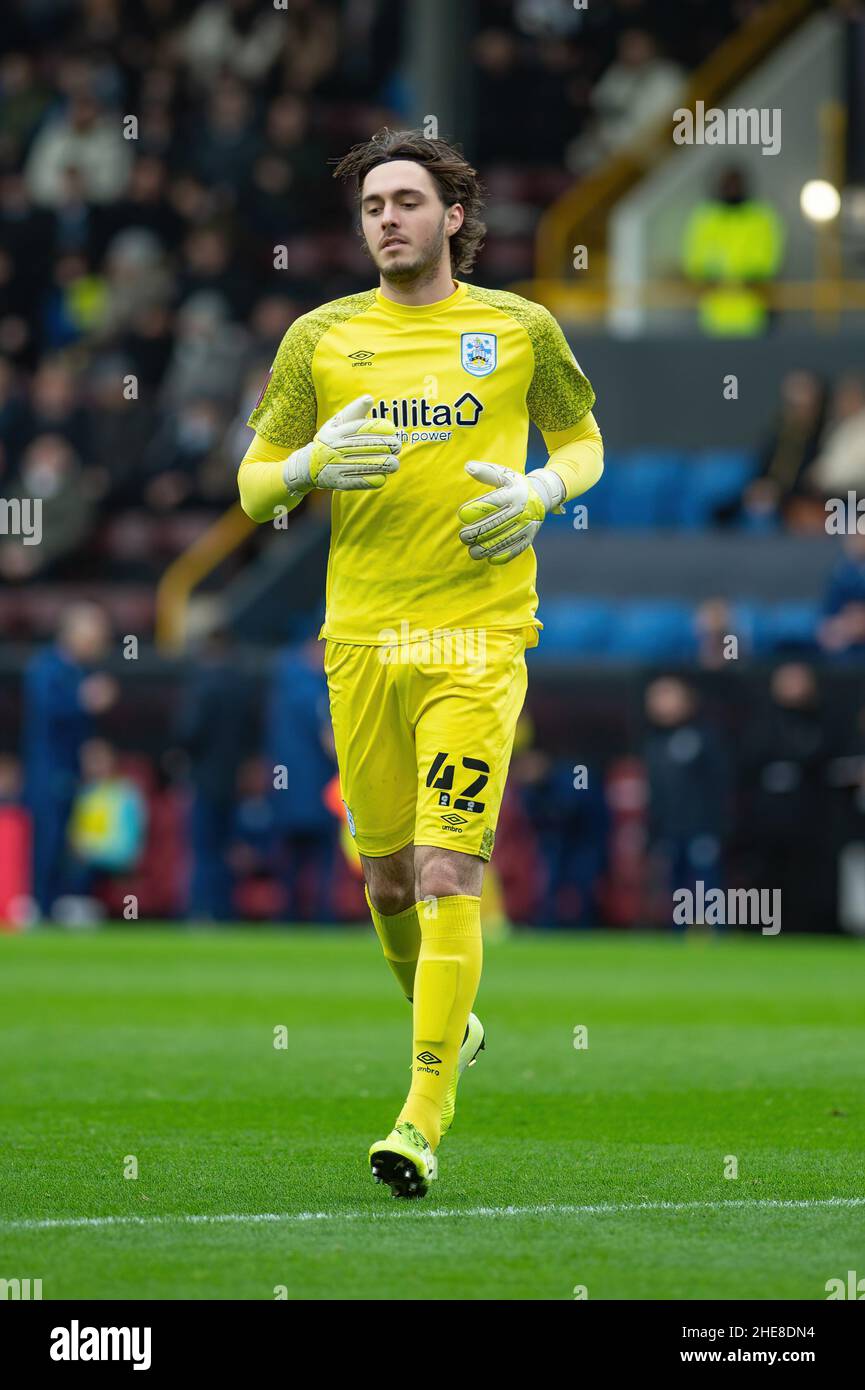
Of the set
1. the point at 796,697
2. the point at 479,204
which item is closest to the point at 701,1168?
the point at 479,204

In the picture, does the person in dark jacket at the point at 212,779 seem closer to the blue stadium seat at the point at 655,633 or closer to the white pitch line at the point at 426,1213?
the blue stadium seat at the point at 655,633

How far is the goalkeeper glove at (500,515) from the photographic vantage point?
249 inches

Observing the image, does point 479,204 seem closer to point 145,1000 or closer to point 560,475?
point 560,475

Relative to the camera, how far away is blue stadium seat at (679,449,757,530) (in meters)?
20.4

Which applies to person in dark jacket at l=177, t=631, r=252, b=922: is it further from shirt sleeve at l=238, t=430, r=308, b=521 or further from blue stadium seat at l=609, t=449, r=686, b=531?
shirt sleeve at l=238, t=430, r=308, b=521

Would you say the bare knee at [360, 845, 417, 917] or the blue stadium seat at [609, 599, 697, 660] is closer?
the bare knee at [360, 845, 417, 917]

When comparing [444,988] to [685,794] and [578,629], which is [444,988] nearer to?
[685,794]

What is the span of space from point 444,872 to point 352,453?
1.07 m

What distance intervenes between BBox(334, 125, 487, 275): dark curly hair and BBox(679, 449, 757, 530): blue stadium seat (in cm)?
1354

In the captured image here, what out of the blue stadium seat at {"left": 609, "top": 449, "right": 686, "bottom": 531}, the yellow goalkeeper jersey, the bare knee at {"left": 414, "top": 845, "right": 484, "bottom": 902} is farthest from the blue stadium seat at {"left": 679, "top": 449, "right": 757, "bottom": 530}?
the bare knee at {"left": 414, "top": 845, "right": 484, "bottom": 902}

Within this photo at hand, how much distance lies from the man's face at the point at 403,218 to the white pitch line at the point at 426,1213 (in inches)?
95.0

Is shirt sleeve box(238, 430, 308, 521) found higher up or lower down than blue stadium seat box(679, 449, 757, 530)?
lower down

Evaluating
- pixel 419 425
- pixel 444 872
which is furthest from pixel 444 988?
pixel 419 425

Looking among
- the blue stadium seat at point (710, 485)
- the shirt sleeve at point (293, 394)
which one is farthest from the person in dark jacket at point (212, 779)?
the shirt sleeve at point (293, 394)
